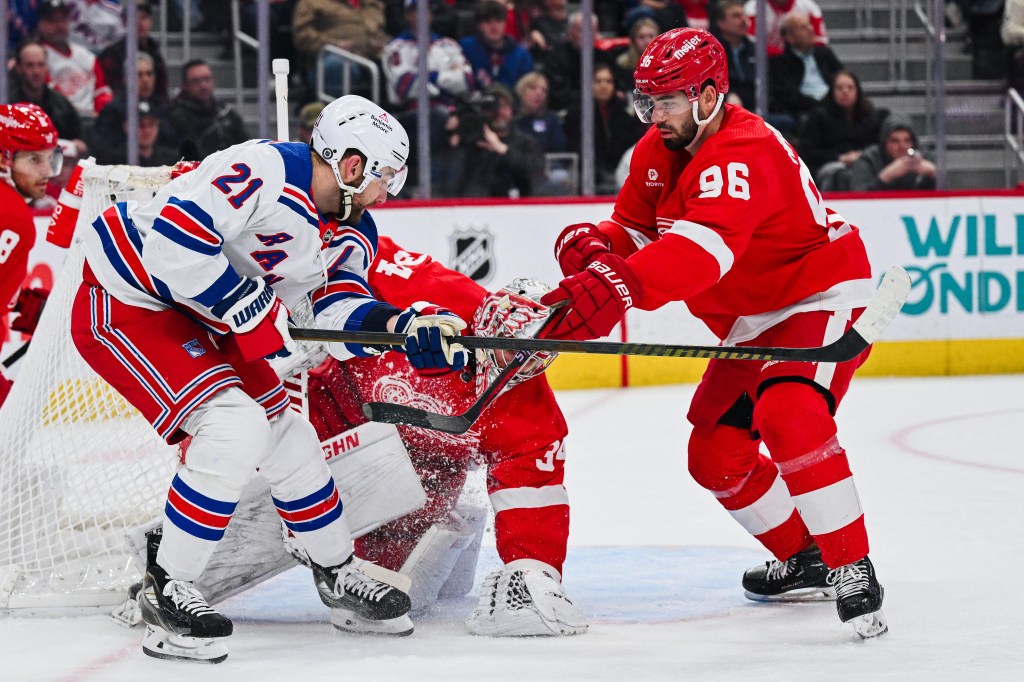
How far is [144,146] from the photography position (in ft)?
18.7

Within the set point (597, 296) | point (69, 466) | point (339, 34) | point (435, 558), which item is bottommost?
point (435, 558)

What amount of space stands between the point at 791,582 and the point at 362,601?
Result: 88cm

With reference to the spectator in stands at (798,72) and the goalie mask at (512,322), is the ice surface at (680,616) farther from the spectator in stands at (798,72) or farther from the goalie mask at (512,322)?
the spectator in stands at (798,72)

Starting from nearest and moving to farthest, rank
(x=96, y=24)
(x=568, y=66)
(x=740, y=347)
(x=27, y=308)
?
(x=740, y=347), (x=27, y=308), (x=96, y=24), (x=568, y=66)

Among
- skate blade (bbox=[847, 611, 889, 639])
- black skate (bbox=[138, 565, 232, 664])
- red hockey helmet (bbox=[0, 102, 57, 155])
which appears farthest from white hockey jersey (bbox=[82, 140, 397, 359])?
red hockey helmet (bbox=[0, 102, 57, 155])

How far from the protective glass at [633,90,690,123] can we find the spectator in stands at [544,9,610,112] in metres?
3.20

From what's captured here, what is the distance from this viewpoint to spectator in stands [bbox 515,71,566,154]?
604 cm

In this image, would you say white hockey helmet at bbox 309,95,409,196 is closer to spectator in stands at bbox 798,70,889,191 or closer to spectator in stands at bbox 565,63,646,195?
spectator in stands at bbox 565,63,646,195

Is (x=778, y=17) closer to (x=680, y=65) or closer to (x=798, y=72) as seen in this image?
(x=798, y=72)

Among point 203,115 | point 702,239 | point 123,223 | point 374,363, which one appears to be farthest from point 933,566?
point 203,115

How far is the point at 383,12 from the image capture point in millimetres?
6062

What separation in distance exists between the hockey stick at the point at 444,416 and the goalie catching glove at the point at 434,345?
0.08m

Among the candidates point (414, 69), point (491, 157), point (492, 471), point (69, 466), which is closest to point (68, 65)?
point (414, 69)

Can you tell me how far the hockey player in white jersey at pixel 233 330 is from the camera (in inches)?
100.0
